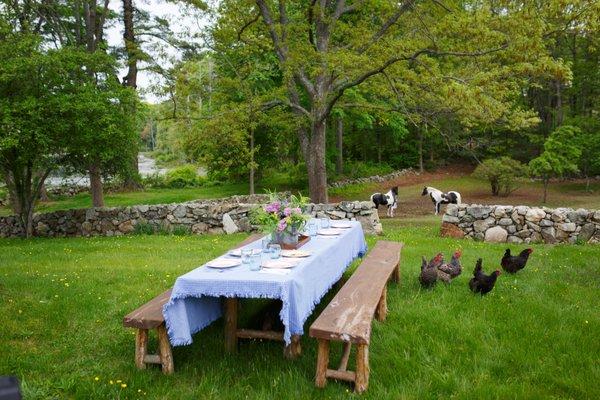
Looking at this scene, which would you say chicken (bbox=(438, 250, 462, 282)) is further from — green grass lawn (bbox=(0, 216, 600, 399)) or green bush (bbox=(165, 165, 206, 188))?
green bush (bbox=(165, 165, 206, 188))

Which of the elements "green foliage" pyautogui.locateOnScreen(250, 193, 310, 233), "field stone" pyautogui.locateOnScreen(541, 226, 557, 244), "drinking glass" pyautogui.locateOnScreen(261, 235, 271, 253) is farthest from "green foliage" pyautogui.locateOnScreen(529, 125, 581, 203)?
"green foliage" pyautogui.locateOnScreen(250, 193, 310, 233)

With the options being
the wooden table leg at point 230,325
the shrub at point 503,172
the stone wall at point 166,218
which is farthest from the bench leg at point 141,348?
the shrub at point 503,172

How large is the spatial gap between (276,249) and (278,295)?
1.10 metres

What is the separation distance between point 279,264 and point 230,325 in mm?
839

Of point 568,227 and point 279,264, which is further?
point 568,227

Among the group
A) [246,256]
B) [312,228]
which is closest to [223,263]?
[246,256]

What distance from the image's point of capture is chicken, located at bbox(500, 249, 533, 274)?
25.0ft

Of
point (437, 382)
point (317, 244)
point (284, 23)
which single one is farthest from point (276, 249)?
point (284, 23)

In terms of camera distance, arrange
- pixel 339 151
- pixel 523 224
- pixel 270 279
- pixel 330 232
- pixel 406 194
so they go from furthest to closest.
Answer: pixel 339 151
pixel 406 194
pixel 523 224
pixel 330 232
pixel 270 279

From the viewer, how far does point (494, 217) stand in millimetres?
11789

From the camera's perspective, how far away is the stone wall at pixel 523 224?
36.6ft

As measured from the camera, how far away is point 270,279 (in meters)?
Answer: 4.23

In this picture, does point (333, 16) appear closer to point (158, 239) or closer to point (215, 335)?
point (158, 239)

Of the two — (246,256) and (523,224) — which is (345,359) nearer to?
(246,256)
